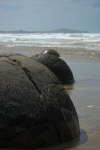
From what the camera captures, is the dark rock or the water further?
the water

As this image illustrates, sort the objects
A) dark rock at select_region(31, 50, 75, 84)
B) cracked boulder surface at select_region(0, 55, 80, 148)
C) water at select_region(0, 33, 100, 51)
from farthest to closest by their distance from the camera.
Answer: water at select_region(0, 33, 100, 51)
dark rock at select_region(31, 50, 75, 84)
cracked boulder surface at select_region(0, 55, 80, 148)

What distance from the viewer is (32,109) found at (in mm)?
4469

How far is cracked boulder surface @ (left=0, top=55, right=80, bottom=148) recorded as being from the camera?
4391 mm

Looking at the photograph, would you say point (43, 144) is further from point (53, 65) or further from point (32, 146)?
point (53, 65)

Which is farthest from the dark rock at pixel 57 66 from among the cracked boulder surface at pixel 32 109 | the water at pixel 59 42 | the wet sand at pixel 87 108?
the water at pixel 59 42

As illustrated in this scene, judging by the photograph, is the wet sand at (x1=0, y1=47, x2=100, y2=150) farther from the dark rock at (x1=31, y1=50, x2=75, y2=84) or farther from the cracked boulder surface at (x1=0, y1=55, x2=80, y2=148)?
the dark rock at (x1=31, y1=50, x2=75, y2=84)

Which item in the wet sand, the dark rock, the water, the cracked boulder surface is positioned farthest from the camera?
the water

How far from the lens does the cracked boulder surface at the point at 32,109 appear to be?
439 cm

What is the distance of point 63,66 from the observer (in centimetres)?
1087

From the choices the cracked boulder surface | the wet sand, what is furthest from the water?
the cracked boulder surface

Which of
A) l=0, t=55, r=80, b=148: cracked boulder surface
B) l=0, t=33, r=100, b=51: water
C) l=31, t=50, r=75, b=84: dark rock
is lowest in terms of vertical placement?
l=0, t=33, r=100, b=51: water

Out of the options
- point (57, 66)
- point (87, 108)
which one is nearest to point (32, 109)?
point (87, 108)

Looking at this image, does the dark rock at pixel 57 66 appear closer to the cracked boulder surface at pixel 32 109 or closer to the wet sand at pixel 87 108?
the wet sand at pixel 87 108

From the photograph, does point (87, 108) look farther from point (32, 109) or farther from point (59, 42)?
point (59, 42)
